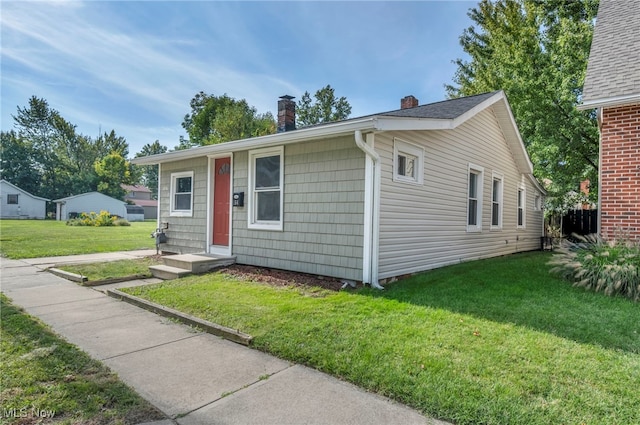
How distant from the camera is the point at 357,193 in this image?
5680 millimetres

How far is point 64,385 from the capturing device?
106 inches

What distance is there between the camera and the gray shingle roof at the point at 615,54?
19.9 feet

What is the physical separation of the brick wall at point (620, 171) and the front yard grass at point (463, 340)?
66.2 inches

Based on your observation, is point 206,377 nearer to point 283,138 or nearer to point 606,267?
point 283,138

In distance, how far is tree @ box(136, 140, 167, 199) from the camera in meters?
61.6

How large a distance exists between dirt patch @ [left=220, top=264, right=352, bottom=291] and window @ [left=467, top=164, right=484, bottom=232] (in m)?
4.54

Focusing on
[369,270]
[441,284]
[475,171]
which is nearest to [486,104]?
A: [475,171]

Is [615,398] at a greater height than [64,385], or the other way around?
[615,398]

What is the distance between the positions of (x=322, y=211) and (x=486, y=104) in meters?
5.13

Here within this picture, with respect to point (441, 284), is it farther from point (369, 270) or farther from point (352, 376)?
point (352, 376)

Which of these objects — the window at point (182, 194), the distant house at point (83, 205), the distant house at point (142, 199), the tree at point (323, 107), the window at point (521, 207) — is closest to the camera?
the window at point (182, 194)

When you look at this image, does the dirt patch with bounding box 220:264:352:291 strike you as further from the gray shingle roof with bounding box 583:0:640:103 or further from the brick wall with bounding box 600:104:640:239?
the gray shingle roof with bounding box 583:0:640:103

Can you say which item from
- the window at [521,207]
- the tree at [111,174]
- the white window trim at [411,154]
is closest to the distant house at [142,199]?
the tree at [111,174]

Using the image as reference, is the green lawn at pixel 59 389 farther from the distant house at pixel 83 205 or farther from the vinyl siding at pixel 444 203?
the distant house at pixel 83 205
